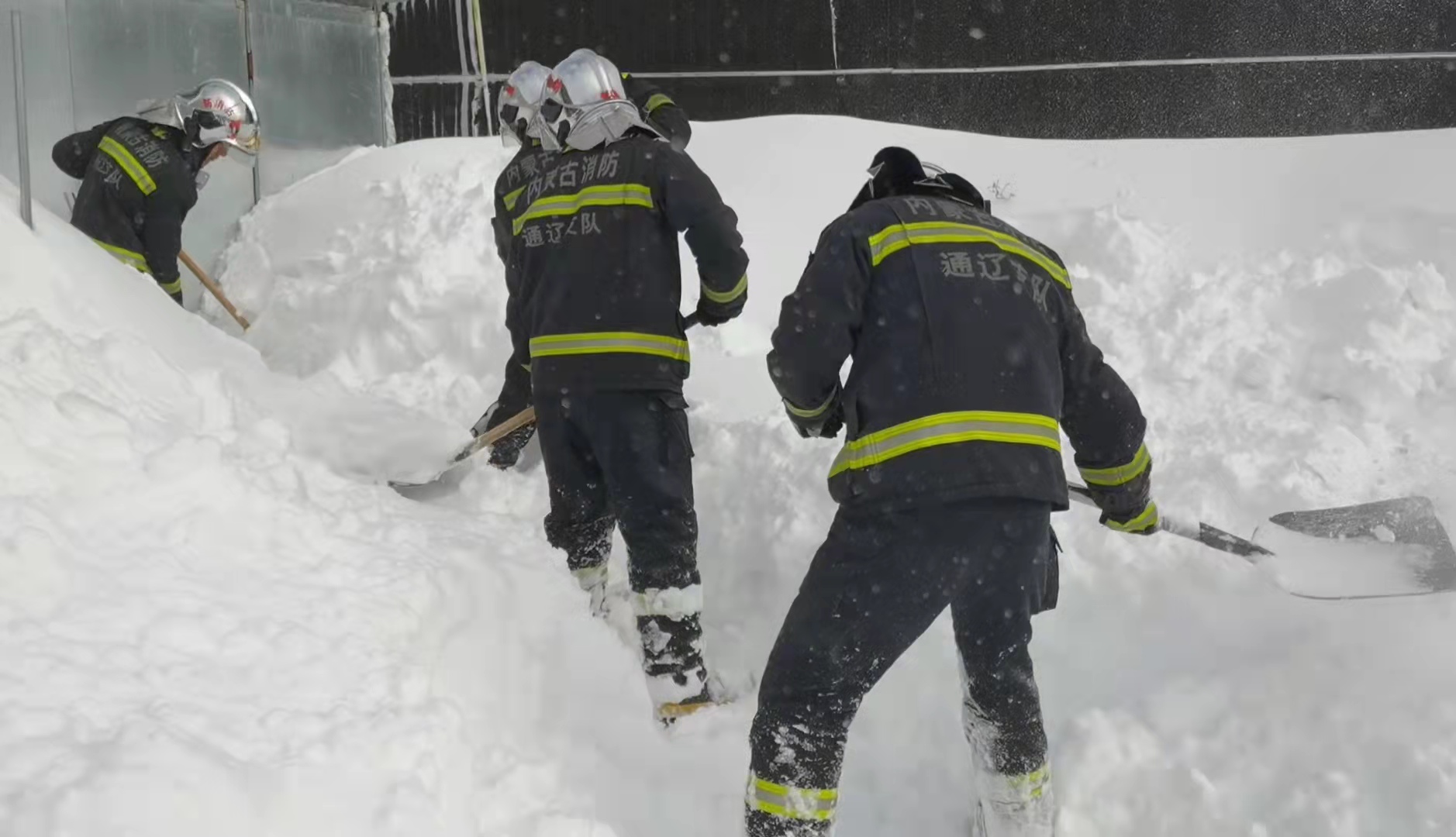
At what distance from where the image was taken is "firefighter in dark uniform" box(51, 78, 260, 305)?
4.97 metres

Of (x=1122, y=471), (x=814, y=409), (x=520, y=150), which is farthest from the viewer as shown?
(x=520, y=150)

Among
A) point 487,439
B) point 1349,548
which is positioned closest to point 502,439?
point 487,439

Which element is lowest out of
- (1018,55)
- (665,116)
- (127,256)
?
(127,256)

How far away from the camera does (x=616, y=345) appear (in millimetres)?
3113

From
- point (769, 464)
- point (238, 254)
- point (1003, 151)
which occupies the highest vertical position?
point (1003, 151)

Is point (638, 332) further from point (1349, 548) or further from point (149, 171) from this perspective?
point (149, 171)

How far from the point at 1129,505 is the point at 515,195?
2.19m

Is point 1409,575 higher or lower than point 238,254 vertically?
lower

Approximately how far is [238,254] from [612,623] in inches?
162

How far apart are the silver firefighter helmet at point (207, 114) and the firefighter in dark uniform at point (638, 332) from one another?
2.77m

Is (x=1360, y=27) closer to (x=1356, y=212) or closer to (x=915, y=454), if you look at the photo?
(x=1356, y=212)

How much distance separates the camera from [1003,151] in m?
6.54

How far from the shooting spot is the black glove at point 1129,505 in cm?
259

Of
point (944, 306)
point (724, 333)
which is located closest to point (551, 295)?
point (944, 306)
